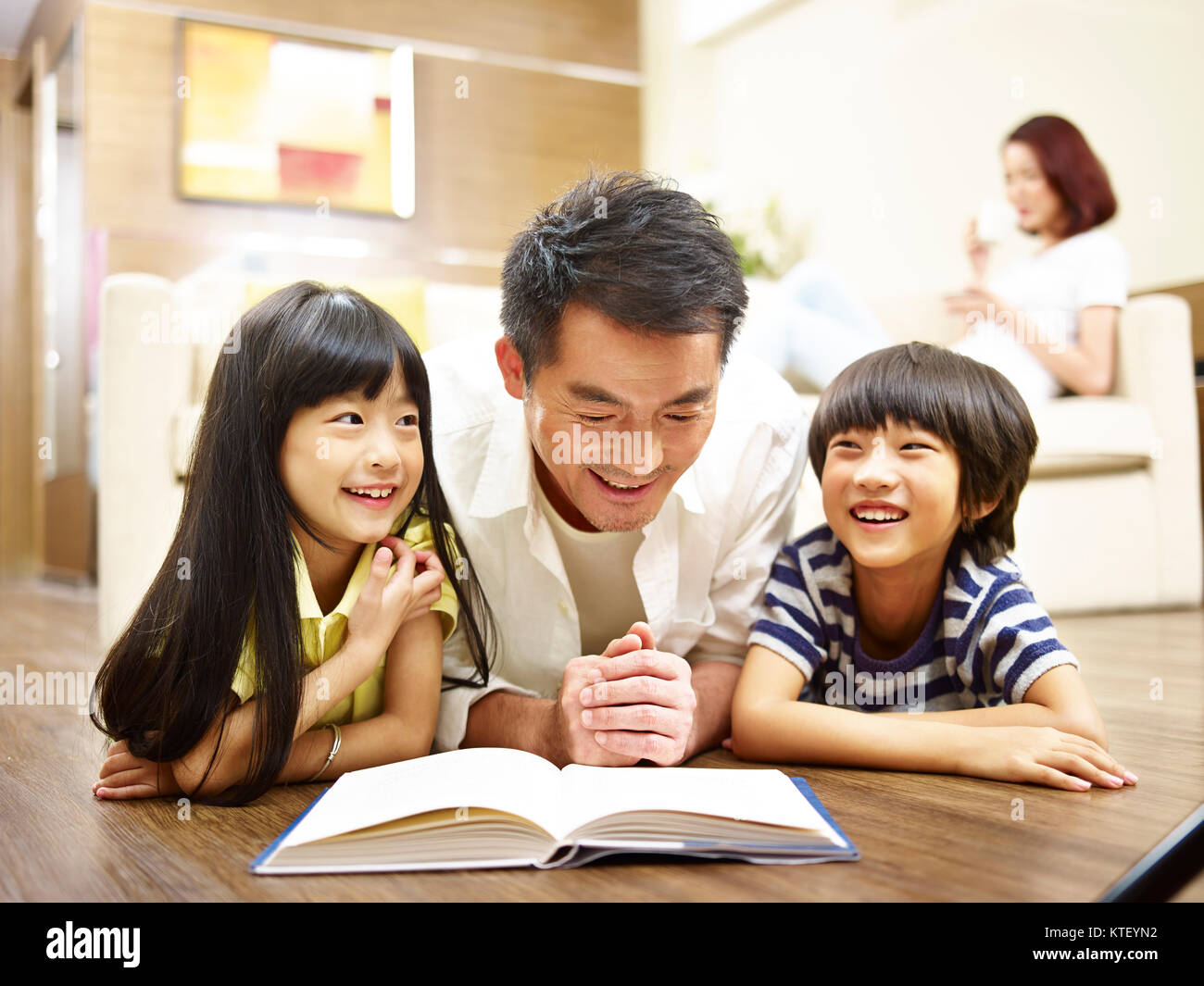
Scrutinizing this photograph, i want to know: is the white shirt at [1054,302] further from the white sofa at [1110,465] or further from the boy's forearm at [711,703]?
the boy's forearm at [711,703]

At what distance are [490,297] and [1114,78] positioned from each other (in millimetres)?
2279

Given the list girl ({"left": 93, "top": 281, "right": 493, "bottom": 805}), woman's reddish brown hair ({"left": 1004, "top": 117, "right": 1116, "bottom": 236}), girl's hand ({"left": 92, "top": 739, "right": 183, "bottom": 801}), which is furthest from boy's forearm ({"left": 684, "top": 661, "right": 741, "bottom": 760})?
woman's reddish brown hair ({"left": 1004, "top": 117, "right": 1116, "bottom": 236})

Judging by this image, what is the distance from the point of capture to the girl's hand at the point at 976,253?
2.59 meters

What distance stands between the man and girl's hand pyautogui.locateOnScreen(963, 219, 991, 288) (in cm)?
137

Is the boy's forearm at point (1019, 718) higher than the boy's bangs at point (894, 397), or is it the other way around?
the boy's bangs at point (894, 397)

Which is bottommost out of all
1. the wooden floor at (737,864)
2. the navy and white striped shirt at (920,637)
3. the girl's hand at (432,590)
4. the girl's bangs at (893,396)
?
the wooden floor at (737,864)

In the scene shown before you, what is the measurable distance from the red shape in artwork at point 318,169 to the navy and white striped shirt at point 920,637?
3.85 meters

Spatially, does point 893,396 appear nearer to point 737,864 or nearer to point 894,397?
point 894,397

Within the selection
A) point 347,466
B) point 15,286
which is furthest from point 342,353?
point 15,286

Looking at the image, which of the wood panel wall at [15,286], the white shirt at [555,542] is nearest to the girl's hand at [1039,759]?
the white shirt at [555,542]

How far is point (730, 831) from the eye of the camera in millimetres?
777

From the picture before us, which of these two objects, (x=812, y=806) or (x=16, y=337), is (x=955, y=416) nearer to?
(x=812, y=806)

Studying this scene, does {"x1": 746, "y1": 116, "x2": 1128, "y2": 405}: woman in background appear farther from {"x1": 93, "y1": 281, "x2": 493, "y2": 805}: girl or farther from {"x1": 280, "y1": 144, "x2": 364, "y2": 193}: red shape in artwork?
{"x1": 280, "y1": 144, "x2": 364, "y2": 193}: red shape in artwork

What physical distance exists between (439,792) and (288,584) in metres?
0.30
